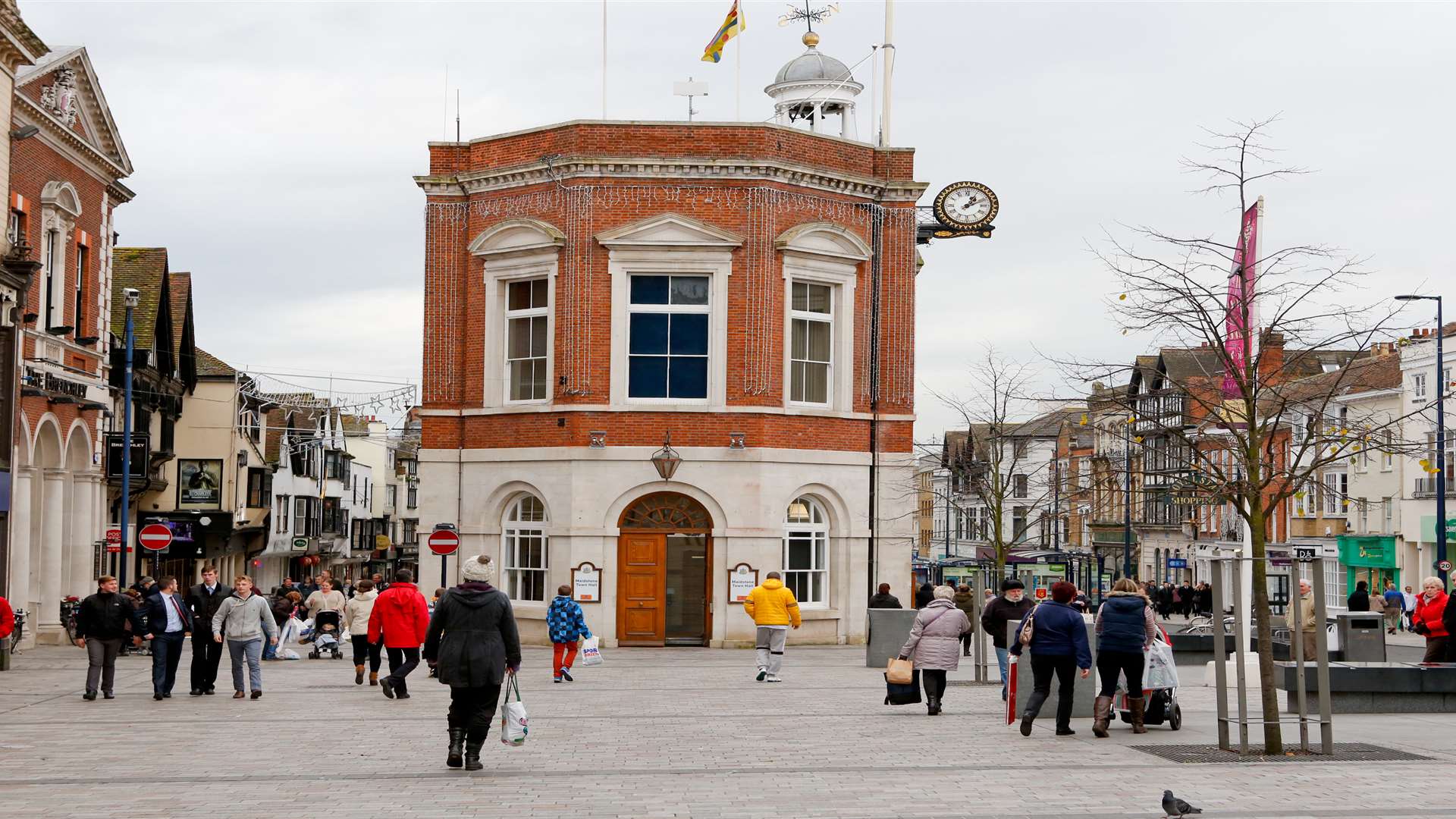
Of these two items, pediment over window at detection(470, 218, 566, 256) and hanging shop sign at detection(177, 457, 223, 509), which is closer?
pediment over window at detection(470, 218, 566, 256)

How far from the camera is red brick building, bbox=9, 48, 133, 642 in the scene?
31.7 meters

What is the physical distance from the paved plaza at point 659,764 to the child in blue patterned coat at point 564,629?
1594mm

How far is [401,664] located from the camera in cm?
2125

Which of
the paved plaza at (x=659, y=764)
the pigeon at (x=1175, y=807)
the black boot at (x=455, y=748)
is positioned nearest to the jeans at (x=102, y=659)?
the paved plaza at (x=659, y=764)

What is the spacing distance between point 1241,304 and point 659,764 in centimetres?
675

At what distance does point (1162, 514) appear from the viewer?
315 feet

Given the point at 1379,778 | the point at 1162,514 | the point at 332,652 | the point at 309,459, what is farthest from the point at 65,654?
the point at 1162,514

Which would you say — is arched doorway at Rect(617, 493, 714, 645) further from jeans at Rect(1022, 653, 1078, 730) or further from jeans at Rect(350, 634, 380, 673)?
jeans at Rect(1022, 653, 1078, 730)

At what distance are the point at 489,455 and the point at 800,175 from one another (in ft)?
25.5

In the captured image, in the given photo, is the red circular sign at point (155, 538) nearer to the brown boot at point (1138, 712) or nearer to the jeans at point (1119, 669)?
the jeans at point (1119, 669)

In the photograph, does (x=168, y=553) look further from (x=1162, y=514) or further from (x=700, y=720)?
(x=1162, y=514)

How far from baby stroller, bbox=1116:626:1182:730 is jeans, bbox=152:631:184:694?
11.2 meters

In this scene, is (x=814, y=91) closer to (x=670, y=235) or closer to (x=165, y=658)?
(x=670, y=235)

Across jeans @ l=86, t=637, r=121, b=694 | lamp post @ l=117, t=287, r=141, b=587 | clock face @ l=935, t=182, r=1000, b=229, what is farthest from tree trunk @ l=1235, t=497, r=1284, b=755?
lamp post @ l=117, t=287, r=141, b=587
